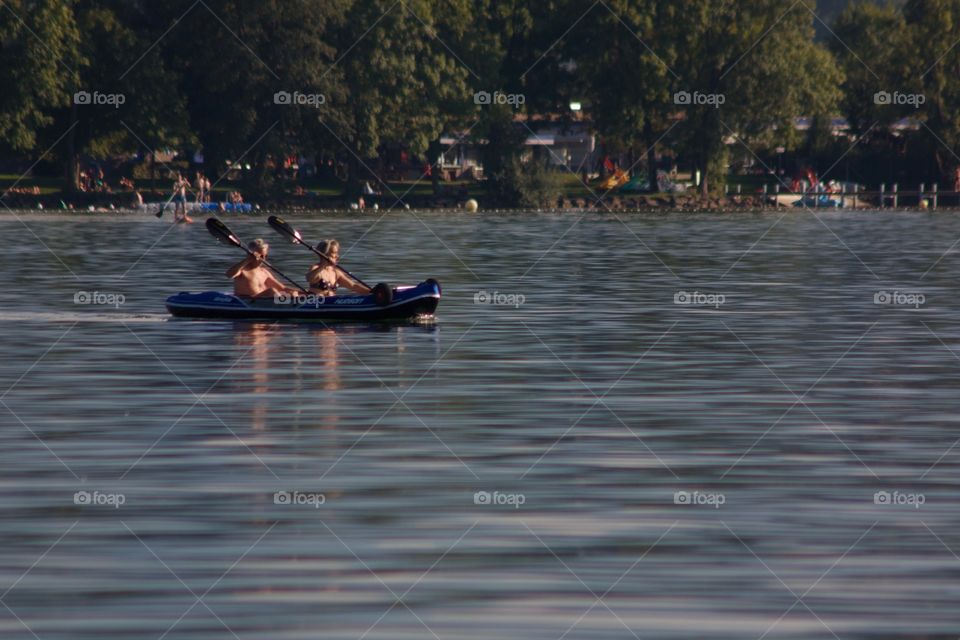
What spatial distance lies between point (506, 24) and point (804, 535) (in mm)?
126086

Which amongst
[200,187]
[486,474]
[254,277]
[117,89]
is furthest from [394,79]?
[486,474]

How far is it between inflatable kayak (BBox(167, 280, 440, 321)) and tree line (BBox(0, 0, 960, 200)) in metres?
79.8

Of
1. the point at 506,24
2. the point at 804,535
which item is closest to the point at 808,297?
the point at 804,535

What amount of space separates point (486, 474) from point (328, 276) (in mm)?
17864

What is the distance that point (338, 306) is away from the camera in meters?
34.6

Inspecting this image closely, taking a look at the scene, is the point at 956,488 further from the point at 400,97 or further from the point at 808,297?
the point at 400,97

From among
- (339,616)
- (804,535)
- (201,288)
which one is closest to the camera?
(339,616)

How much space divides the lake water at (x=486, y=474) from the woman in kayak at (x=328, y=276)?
919 mm

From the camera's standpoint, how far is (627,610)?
13.0 meters

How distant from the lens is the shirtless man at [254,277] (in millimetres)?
34969

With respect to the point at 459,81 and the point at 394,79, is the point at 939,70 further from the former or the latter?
the point at 394,79

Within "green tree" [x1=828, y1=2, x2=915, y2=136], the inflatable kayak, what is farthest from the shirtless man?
"green tree" [x1=828, y1=2, x2=915, y2=136]

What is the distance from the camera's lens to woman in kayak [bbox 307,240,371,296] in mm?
35125

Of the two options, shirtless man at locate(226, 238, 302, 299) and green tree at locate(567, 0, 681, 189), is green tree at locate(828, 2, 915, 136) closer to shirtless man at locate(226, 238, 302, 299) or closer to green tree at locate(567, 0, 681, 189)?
green tree at locate(567, 0, 681, 189)
